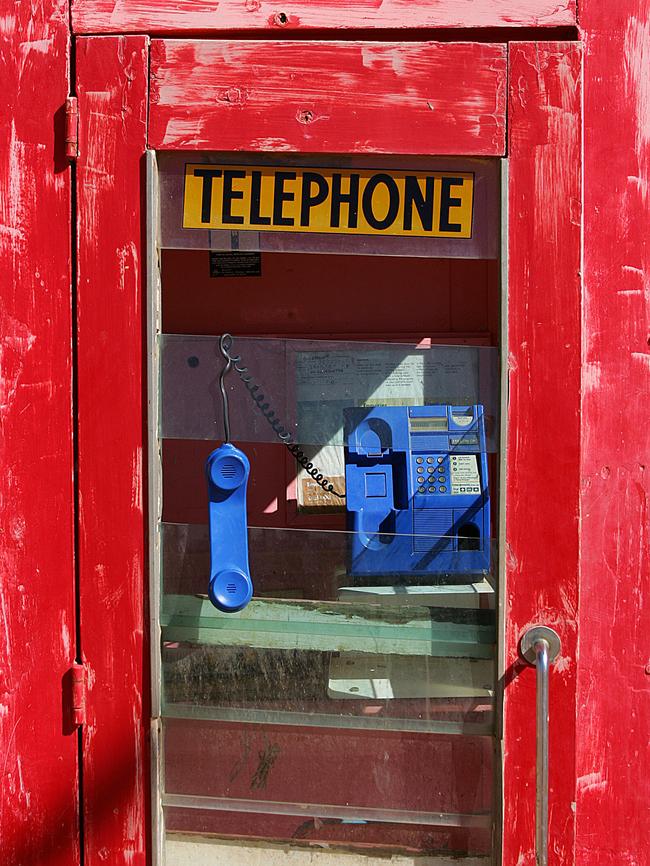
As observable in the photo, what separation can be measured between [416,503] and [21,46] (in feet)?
3.98

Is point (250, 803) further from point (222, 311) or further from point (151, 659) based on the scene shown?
point (222, 311)

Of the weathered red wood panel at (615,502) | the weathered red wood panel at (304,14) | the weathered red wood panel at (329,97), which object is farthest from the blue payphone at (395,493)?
the weathered red wood panel at (304,14)

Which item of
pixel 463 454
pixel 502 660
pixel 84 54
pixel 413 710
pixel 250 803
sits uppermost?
pixel 84 54

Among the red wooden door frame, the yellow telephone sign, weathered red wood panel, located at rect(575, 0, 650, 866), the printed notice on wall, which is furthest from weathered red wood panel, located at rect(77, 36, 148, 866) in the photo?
weathered red wood panel, located at rect(575, 0, 650, 866)

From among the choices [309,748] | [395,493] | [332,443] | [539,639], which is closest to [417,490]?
[395,493]

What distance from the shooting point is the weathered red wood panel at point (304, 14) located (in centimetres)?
149

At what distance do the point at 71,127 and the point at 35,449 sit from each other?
58 cm

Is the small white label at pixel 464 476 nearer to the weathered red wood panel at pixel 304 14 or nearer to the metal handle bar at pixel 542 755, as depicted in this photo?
the metal handle bar at pixel 542 755

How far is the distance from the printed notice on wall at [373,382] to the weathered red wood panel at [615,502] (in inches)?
9.4

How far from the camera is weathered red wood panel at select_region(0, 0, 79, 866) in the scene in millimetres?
1524

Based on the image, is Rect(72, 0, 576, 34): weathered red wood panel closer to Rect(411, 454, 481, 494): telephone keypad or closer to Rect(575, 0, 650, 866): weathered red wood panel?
Rect(575, 0, 650, 866): weathered red wood panel

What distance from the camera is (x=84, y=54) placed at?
1.51m

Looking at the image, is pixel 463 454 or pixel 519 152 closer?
pixel 519 152

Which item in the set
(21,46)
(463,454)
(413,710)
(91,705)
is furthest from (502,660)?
(21,46)
